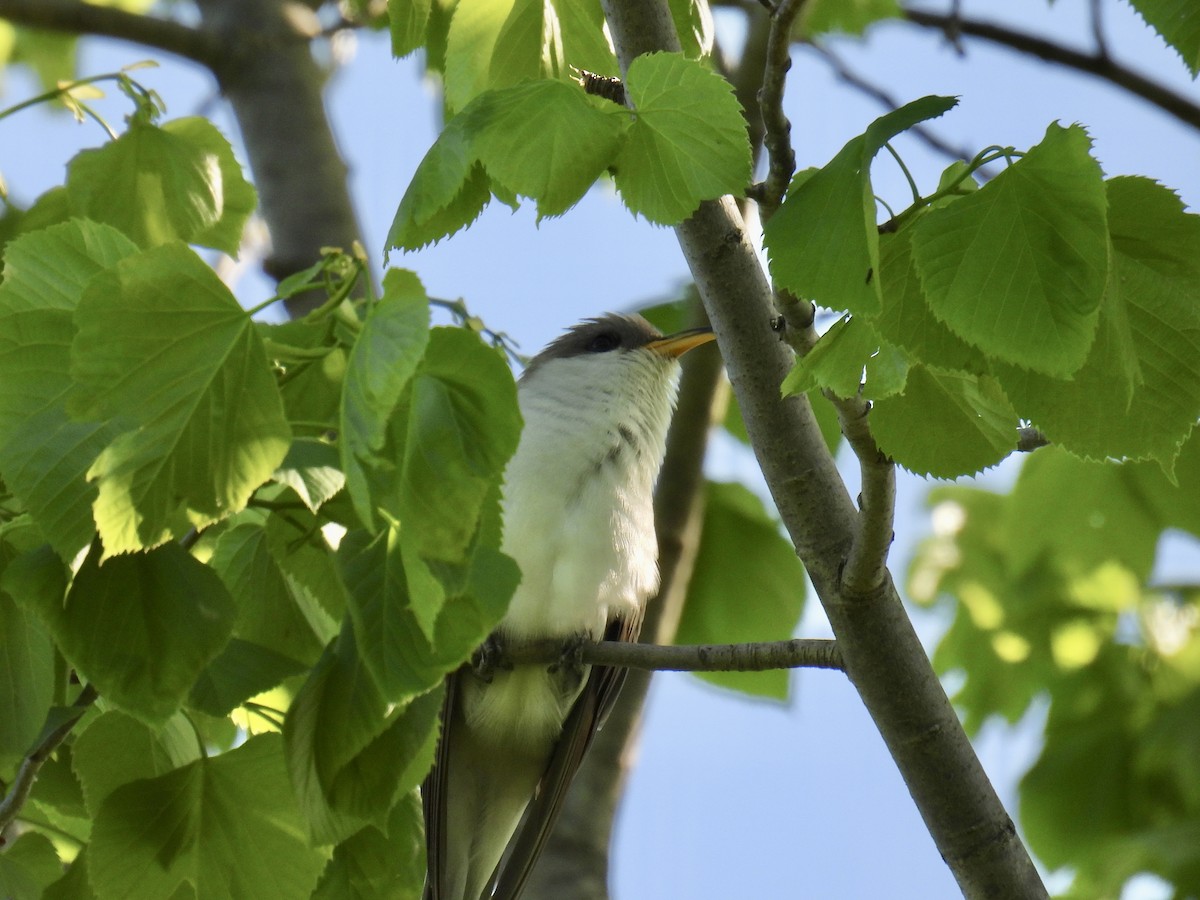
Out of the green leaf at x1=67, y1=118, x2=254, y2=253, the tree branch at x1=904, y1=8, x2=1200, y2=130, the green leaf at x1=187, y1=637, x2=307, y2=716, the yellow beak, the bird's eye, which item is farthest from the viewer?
the tree branch at x1=904, y1=8, x2=1200, y2=130

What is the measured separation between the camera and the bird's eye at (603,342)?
4.06m

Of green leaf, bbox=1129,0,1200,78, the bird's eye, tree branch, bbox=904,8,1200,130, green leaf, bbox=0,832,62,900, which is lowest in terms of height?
green leaf, bbox=0,832,62,900

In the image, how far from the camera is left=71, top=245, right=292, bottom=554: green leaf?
4.88ft

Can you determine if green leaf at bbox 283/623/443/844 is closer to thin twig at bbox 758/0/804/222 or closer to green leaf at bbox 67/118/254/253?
thin twig at bbox 758/0/804/222

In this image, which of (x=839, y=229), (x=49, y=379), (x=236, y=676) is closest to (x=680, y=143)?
(x=839, y=229)

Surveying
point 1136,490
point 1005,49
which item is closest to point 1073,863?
point 1136,490

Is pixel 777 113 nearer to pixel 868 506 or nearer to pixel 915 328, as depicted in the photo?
pixel 915 328

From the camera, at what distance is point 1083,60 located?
4.93m

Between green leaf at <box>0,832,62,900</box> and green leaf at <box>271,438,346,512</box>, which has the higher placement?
green leaf at <box>271,438,346,512</box>

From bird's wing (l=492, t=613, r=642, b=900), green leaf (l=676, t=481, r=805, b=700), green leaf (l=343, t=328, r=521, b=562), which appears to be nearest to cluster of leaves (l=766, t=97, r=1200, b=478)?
green leaf (l=343, t=328, r=521, b=562)

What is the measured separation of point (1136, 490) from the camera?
4.11 m

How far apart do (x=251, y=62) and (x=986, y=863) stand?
3.01 m

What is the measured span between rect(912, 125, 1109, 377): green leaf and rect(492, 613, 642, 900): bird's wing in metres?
2.07

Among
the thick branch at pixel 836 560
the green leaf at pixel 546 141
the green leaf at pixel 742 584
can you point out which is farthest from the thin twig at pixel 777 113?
the green leaf at pixel 742 584
